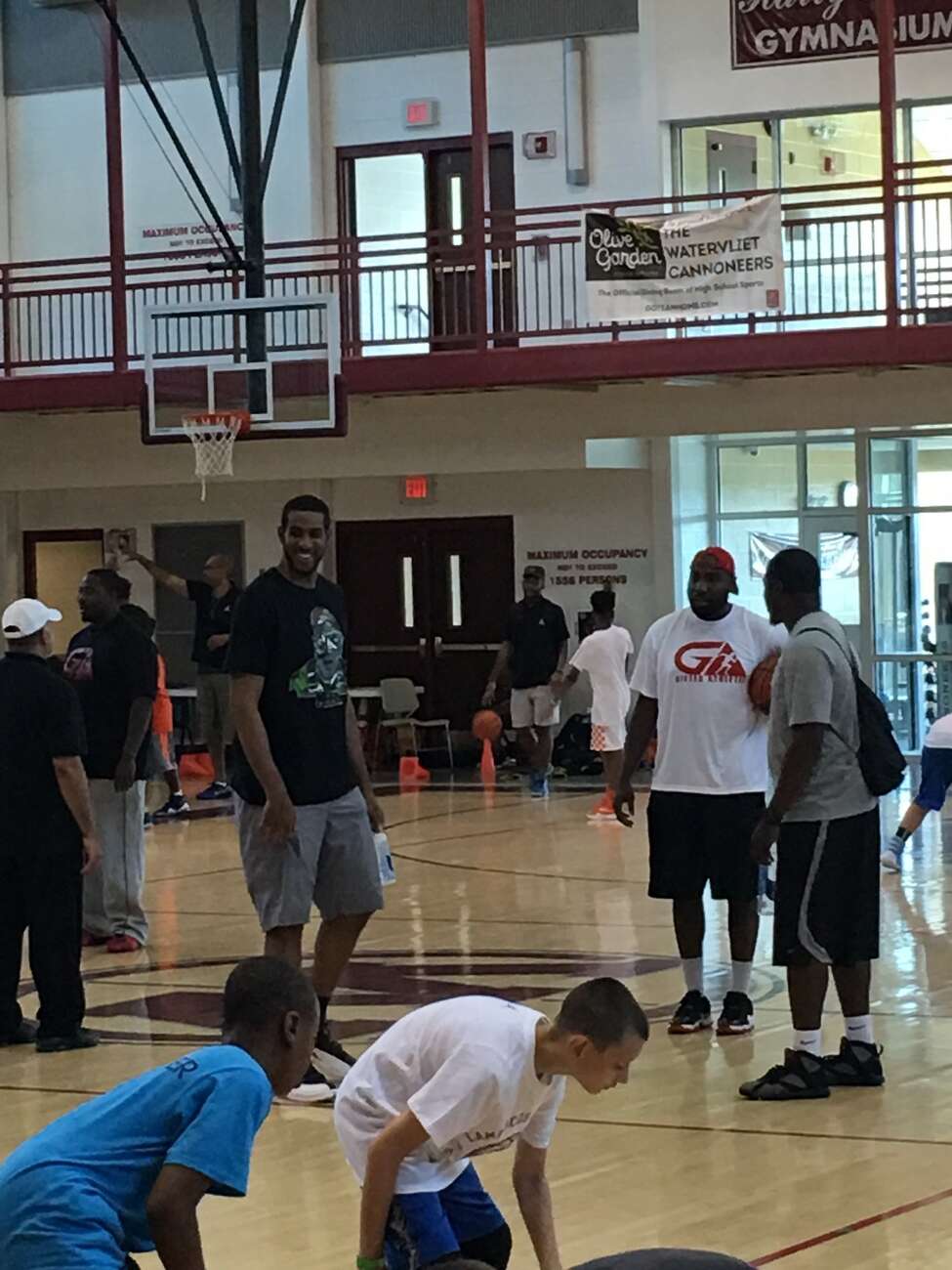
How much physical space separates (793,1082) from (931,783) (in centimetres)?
663

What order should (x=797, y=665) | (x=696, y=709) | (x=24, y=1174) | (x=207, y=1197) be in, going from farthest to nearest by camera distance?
(x=696, y=709)
(x=797, y=665)
(x=207, y=1197)
(x=24, y=1174)

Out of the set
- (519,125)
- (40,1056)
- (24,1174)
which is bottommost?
(40,1056)

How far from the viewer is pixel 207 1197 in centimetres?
695

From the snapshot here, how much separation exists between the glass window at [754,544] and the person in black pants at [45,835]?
15.5m

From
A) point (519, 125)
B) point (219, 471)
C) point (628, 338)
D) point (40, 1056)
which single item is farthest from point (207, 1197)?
point (519, 125)

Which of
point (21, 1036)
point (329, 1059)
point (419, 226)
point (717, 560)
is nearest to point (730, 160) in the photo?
point (419, 226)

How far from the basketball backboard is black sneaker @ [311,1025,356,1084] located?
1135 cm

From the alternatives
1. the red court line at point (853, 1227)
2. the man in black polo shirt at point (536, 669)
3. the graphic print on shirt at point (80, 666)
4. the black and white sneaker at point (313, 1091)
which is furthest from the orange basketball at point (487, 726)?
the red court line at point (853, 1227)

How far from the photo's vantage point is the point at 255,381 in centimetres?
1983

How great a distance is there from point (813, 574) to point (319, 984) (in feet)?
7.95

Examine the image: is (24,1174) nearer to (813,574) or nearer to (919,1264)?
(919,1264)

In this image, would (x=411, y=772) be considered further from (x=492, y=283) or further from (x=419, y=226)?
(x=419, y=226)

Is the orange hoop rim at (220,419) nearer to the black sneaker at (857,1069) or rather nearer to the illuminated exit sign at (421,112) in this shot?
the illuminated exit sign at (421,112)

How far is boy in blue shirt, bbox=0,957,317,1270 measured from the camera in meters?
4.00
